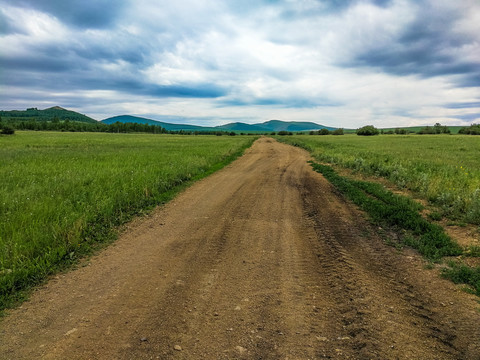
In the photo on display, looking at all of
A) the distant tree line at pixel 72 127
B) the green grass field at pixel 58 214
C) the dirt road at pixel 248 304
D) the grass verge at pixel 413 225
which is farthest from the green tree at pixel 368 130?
the dirt road at pixel 248 304

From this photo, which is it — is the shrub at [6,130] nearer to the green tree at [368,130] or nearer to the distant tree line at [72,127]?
the distant tree line at [72,127]

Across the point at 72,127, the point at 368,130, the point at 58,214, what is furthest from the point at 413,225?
the point at 72,127

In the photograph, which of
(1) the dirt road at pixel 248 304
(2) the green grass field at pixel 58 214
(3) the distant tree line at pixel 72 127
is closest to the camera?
(1) the dirt road at pixel 248 304

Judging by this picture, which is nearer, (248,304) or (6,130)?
(248,304)

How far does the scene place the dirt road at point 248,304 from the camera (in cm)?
299

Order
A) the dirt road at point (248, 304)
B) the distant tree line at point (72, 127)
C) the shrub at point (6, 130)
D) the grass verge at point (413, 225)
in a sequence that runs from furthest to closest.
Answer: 1. the distant tree line at point (72, 127)
2. the shrub at point (6, 130)
3. the grass verge at point (413, 225)
4. the dirt road at point (248, 304)

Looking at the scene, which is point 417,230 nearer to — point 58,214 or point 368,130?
point 58,214

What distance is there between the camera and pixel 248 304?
3770 millimetres

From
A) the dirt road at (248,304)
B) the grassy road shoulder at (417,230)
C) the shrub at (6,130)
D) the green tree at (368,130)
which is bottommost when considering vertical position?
the dirt road at (248,304)

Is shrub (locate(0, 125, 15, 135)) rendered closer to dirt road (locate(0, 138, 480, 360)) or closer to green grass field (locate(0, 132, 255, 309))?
green grass field (locate(0, 132, 255, 309))

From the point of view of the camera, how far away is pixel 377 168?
1495cm

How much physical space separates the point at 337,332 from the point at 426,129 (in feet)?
432

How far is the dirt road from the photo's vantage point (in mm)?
2990

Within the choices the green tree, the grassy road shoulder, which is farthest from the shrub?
the green tree
